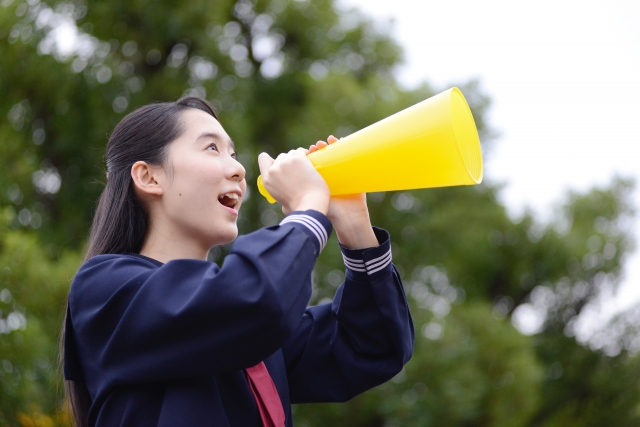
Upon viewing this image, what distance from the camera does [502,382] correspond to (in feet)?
24.6

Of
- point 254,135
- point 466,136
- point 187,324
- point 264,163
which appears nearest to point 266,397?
point 187,324

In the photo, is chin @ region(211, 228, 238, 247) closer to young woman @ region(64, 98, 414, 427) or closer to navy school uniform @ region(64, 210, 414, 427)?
young woman @ region(64, 98, 414, 427)

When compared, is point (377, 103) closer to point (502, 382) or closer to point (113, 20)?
point (113, 20)

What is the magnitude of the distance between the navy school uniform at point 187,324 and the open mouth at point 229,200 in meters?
0.21

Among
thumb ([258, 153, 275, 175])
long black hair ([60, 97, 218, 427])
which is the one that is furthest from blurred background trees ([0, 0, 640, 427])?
thumb ([258, 153, 275, 175])

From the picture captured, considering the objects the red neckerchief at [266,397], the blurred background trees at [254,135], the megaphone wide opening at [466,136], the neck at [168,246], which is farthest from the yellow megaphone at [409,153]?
the blurred background trees at [254,135]

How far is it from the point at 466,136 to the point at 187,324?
80cm

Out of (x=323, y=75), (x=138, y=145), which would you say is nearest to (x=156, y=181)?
(x=138, y=145)

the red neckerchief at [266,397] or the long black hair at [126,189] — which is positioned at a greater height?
the long black hair at [126,189]

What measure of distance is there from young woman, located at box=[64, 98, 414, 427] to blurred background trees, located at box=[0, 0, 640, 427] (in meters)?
3.15

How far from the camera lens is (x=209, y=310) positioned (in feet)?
4.29

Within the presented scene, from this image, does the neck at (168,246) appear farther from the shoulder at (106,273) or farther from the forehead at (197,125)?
the forehead at (197,125)

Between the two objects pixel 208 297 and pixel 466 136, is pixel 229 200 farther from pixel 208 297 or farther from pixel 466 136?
pixel 466 136

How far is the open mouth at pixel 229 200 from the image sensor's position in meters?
1.67
